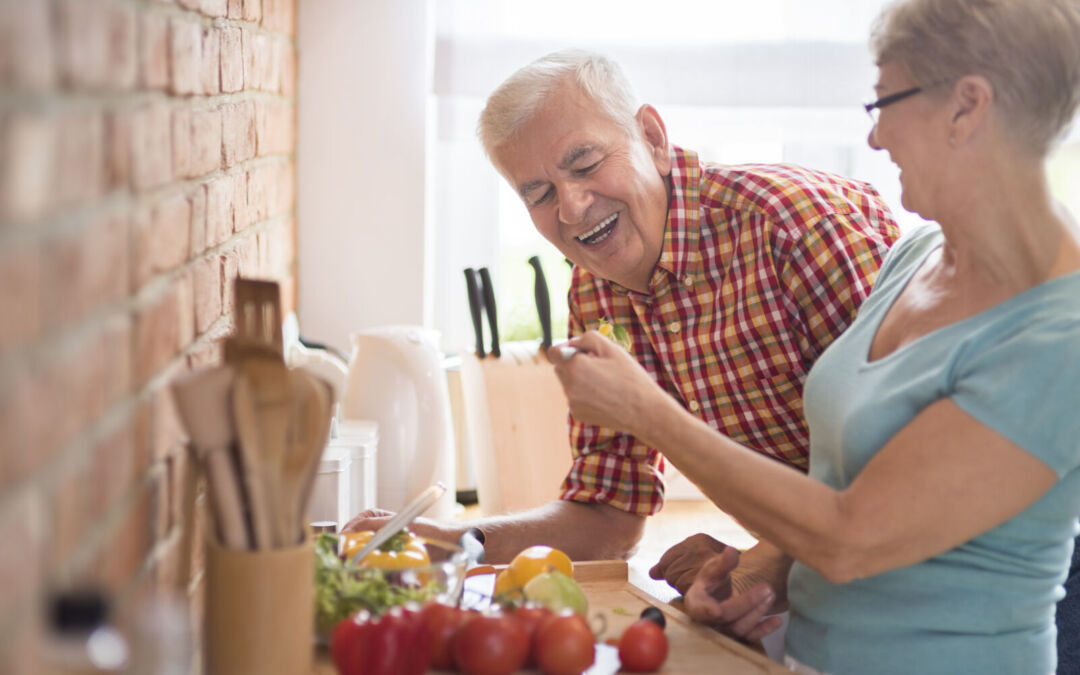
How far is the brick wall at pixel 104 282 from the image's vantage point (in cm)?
56

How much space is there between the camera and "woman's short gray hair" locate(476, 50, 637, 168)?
149cm

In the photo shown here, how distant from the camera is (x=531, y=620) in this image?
3.23 ft

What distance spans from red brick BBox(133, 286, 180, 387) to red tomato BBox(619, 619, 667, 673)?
1.57 ft

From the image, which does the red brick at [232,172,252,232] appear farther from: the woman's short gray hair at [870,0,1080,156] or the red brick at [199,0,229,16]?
the woman's short gray hair at [870,0,1080,156]

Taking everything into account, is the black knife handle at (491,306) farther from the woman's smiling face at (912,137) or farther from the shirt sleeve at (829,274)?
the woman's smiling face at (912,137)

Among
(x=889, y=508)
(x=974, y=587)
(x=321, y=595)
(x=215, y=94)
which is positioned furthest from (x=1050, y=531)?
(x=215, y=94)

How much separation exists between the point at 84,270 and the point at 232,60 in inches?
29.9

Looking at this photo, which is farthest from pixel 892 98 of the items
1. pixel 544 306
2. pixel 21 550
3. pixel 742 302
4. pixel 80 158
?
pixel 544 306

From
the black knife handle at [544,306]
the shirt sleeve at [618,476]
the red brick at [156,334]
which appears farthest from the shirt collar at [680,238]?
the red brick at [156,334]

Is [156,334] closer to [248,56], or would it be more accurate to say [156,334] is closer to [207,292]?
[207,292]

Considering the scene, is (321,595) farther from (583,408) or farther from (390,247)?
(390,247)

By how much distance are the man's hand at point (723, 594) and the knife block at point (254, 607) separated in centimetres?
51

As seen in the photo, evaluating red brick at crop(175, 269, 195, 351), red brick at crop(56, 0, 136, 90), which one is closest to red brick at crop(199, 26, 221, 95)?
red brick at crop(175, 269, 195, 351)

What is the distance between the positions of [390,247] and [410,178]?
148 mm
